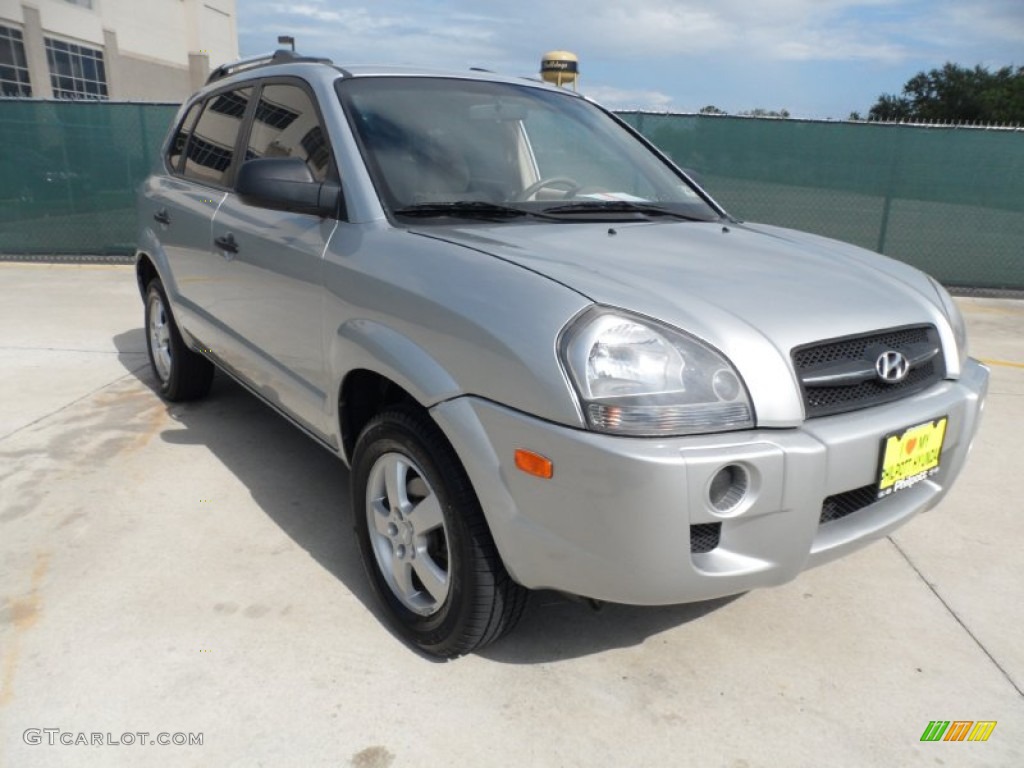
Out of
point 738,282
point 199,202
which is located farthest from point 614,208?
point 199,202

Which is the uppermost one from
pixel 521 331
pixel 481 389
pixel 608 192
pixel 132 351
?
pixel 608 192

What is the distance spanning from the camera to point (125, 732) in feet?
7.18

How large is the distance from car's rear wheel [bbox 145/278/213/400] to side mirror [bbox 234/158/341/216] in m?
2.04

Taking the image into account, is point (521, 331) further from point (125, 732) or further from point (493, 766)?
point (125, 732)

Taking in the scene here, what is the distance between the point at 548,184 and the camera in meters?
3.08

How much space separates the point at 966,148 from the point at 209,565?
9209 mm

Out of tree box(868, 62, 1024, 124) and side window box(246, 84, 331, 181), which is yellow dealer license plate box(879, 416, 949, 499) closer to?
side window box(246, 84, 331, 181)

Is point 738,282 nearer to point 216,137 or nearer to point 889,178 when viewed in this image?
point 216,137

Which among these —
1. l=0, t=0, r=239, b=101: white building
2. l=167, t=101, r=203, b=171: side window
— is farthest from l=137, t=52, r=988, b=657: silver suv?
l=0, t=0, r=239, b=101: white building

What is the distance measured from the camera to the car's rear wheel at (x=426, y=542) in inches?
88.0

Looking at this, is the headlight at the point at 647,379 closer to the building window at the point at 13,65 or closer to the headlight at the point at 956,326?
the headlight at the point at 956,326

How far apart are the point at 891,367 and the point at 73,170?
1041cm

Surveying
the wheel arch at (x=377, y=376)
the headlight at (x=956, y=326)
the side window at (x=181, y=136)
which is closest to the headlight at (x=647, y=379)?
the wheel arch at (x=377, y=376)

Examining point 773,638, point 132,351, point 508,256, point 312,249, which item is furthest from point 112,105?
point 773,638
